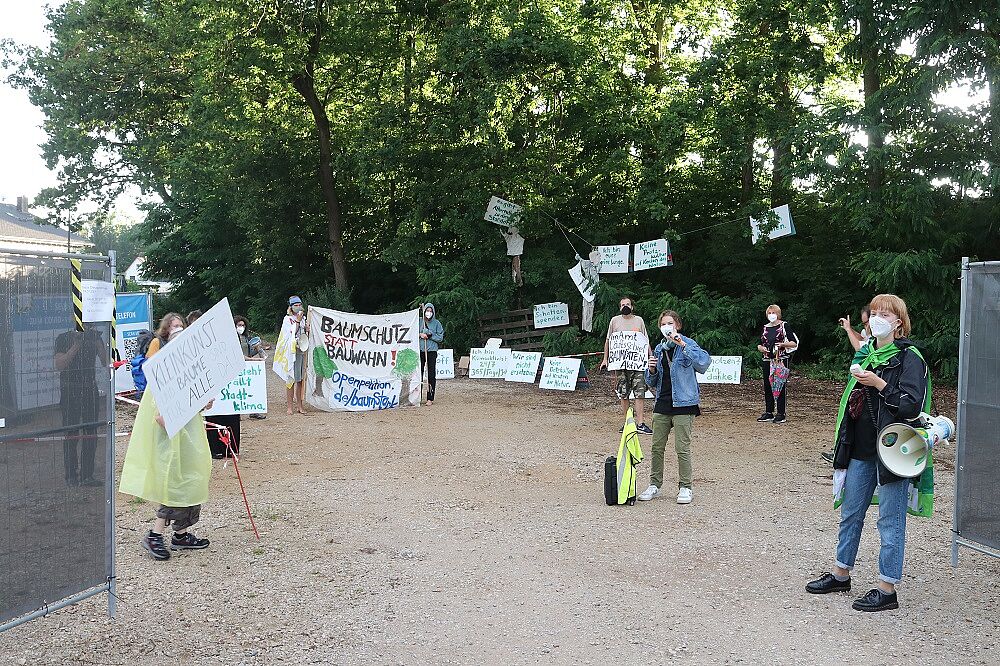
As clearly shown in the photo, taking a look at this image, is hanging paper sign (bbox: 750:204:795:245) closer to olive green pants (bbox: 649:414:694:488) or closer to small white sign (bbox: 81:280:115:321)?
olive green pants (bbox: 649:414:694:488)

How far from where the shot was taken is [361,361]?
15.8 meters

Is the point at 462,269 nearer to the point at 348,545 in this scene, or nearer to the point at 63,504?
the point at 348,545

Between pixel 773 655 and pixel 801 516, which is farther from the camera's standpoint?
pixel 801 516

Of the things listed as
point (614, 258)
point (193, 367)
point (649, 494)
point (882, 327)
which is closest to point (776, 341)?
point (649, 494)

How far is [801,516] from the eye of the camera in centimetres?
817

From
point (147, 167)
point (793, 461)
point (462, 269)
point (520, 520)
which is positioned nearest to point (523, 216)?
point (462, 269)

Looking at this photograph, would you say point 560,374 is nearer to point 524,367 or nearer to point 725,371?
point 524,367

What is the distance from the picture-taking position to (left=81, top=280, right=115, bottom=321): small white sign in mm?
5016

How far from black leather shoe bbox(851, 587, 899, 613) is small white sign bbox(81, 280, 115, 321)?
4.74 meters

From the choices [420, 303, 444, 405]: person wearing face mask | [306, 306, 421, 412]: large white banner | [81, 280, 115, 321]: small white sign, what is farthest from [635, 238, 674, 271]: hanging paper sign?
[81, 280, 115, 321]: small white sign

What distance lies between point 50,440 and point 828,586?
4.75m

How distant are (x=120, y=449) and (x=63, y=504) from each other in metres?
7.15

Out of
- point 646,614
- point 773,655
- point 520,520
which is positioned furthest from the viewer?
point 520,520

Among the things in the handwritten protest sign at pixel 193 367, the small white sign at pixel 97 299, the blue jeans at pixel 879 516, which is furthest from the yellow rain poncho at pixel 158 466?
the blue jeans at pixel 879 516
